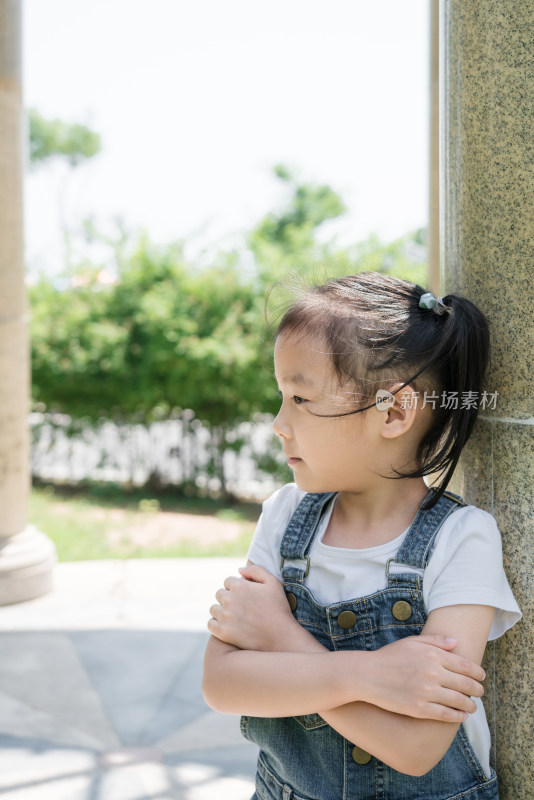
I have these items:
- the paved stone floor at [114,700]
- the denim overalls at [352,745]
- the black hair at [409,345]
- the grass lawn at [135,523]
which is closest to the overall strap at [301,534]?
the denim overalls at [352,745]

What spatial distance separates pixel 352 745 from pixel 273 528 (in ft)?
1.43

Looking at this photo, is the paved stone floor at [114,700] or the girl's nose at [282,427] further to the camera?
the paved stone floor at [114,700]

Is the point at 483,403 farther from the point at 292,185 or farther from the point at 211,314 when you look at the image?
the point at 292,185

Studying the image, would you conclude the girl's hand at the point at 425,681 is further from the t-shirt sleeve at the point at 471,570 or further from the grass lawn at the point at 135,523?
the grass lawn at the point at 135,523

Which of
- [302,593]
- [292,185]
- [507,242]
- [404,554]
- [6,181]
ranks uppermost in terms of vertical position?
[292,185]

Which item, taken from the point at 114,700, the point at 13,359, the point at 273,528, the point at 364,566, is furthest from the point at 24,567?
the point at 364,566

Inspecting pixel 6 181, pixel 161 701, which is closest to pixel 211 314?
pixel 6 181

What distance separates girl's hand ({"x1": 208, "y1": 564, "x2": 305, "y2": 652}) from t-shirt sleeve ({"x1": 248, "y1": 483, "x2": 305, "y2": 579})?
71 millimetres

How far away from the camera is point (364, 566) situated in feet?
4.61

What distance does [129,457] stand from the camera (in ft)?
32.8

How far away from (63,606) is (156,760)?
73.5 inches

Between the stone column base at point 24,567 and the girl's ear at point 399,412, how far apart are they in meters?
3.68

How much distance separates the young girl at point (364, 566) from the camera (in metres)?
1.26

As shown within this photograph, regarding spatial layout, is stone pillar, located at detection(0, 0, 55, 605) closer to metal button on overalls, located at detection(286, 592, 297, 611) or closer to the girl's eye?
metal button on overalls, located at detection(286, 592, 297, 611)
